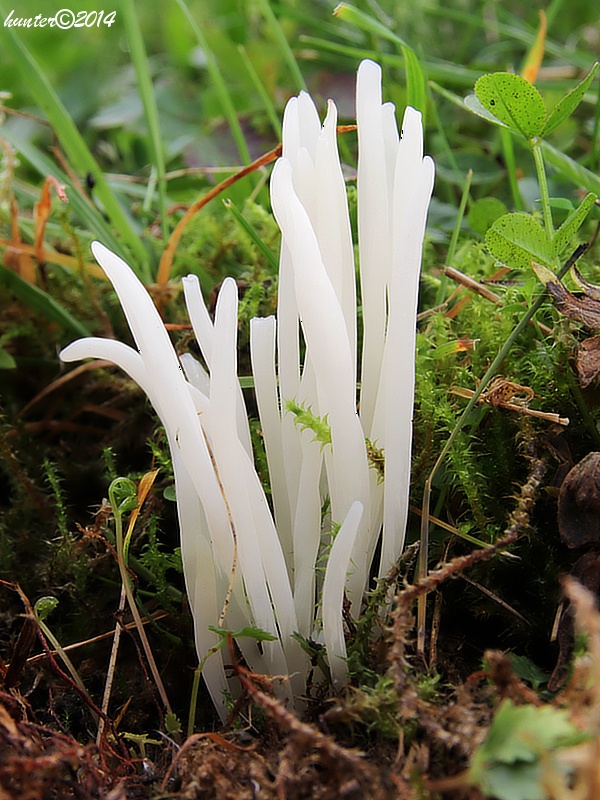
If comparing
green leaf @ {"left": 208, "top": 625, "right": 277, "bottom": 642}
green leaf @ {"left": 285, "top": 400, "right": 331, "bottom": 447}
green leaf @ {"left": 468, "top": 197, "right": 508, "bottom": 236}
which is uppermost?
green leaf @ {"left": 468, "top": 197, "right": 508, "bottom": 236}

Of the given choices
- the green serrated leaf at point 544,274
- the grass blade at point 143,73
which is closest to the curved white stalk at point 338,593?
the green serrated leaf at point 544,274

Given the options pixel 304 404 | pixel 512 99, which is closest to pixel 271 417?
A: pixel 304 404

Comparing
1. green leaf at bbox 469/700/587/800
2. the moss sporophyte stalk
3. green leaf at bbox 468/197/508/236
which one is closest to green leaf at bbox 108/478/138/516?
the moss sporophyte stalk

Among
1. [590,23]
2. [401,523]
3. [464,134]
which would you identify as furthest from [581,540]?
[590,23]

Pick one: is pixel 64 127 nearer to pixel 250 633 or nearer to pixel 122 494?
pixel 122 494

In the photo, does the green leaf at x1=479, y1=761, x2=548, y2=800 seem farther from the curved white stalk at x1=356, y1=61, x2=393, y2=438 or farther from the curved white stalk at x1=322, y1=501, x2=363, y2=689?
the curved white stalk at x1=356, y1=61, x2=393, y2=438

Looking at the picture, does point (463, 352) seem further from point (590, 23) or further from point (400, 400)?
point (590, 23)

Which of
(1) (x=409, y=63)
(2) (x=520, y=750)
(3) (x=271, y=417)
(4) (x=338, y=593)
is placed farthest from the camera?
(1) (x=409, y=63)

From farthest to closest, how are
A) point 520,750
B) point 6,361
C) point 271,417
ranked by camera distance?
point 6,361, point 271,417, point 520,750
